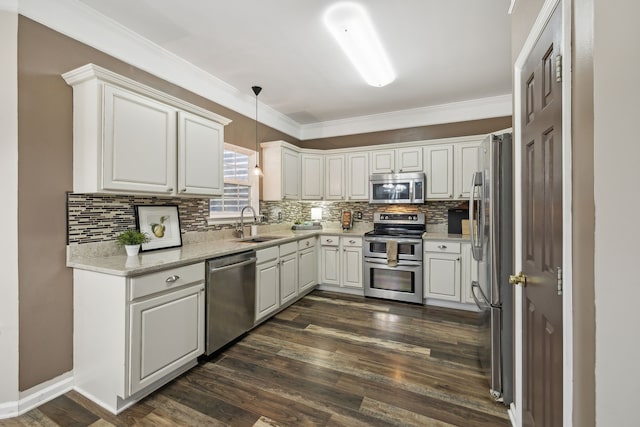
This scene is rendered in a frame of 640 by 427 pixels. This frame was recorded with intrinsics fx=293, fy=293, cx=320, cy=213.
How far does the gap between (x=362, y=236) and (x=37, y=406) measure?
3416 millimetres

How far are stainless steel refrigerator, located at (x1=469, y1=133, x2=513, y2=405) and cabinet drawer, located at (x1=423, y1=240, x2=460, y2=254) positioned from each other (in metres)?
1.67

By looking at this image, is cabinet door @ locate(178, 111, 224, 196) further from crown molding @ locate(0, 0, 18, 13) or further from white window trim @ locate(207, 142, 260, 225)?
crown molding @ locate(0, 0, 18, 13)

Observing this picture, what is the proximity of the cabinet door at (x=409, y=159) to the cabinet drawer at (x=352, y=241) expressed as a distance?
1167 millimetres

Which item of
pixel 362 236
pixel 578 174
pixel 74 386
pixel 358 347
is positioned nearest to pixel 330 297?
pixel 362 236

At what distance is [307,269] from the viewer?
4.07 m

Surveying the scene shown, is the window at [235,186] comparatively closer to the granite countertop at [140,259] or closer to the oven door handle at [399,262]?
the granite countertop at [140,259]

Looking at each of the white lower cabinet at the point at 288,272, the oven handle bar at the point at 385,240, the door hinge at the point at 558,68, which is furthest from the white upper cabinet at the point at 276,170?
the door hinge at the point at 558,68

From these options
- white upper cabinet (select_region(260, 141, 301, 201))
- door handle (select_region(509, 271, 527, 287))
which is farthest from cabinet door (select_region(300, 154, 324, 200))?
door handle (select_region(509, 271, 527, 287))

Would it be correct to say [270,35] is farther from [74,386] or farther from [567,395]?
[74,386]

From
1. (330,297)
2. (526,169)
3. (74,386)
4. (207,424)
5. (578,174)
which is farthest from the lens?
(330,297)

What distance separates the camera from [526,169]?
4.98ft

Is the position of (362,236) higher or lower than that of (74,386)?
higher

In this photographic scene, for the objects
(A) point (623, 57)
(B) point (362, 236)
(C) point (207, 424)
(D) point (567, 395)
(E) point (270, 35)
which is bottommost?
(C) point (207, 424)

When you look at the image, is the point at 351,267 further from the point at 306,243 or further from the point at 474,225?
the point at 474,225
